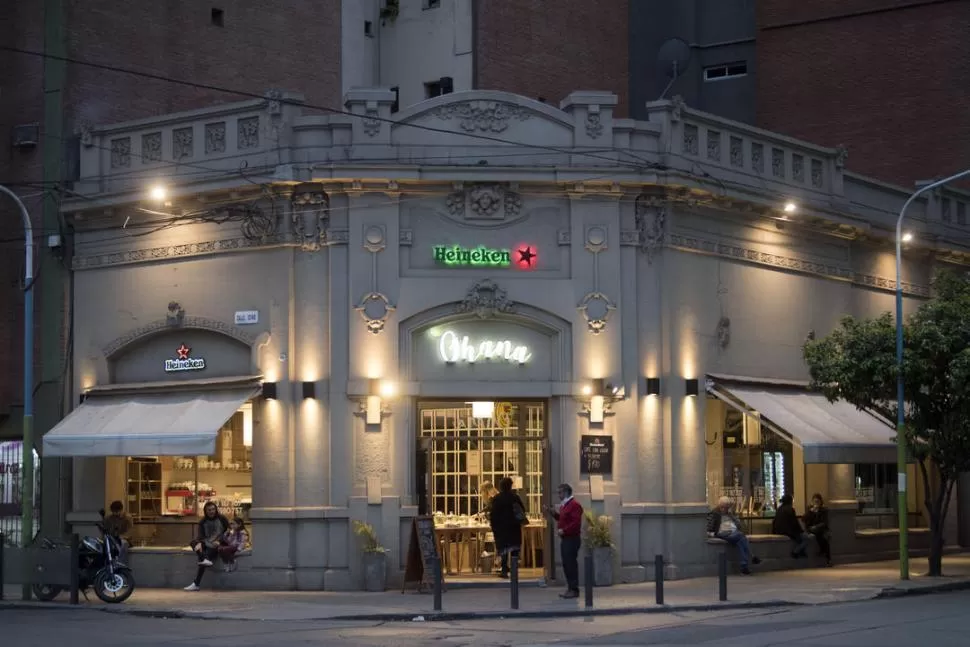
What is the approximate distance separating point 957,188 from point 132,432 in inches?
838

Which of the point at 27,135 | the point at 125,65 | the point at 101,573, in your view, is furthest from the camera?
the point at 125,65

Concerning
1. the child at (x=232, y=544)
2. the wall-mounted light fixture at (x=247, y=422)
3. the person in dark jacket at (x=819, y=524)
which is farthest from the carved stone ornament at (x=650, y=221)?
the child at (x=232, y=544)

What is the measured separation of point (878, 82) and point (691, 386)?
49.3 ft

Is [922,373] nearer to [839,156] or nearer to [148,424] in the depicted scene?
[839,156]

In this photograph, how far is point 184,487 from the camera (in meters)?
30.1

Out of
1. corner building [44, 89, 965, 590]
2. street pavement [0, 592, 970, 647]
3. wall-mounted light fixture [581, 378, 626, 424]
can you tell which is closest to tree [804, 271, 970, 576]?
corner building [44, 89, 965, 590]

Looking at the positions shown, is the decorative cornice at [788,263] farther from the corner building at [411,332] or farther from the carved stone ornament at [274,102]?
the carved stone ornament at [274,102]

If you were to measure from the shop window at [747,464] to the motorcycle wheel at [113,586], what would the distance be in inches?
454

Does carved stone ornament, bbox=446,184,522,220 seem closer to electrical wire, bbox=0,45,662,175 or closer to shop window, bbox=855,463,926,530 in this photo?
electrical wire, bbox=0,45,662,175

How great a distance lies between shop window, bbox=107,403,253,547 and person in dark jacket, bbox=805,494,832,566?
11388 mm

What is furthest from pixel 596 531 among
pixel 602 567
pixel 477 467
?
pixel 477 467

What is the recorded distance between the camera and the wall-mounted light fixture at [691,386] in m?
29.2

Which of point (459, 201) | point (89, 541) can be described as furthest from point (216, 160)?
point (89, 541)

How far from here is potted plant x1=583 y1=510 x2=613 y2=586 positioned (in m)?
27.4
